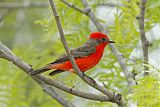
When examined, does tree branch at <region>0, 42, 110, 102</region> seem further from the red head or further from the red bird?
the red head

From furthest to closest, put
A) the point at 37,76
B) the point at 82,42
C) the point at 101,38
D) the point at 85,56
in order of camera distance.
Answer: the point at 82,42
the point at 101,38
the point at 85,56
the point at 37,76

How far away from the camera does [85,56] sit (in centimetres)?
501

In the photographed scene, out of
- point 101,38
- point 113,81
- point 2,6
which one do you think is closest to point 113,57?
point 113,81

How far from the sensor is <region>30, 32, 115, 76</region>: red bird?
15.5 ft

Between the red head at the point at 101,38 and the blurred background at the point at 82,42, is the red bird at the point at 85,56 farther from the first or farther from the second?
the blurred background at the point at 82,42

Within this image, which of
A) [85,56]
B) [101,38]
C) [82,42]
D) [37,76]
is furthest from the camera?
[82,42]

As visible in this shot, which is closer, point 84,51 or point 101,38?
point 84,51

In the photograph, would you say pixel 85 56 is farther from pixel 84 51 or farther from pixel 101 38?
pixel 101 38

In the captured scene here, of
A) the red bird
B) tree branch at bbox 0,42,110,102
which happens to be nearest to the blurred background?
the red bird

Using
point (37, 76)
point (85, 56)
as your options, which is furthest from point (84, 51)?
point (37, 76)

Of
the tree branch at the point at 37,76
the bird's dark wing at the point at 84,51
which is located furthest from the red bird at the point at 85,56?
the tree branch at the point at 37,76

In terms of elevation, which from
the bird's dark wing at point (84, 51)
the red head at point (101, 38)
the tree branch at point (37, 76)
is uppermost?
the red head at point (101, 38)

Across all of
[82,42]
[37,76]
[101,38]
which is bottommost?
[37,76]

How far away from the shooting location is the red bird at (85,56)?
471 centimetres
